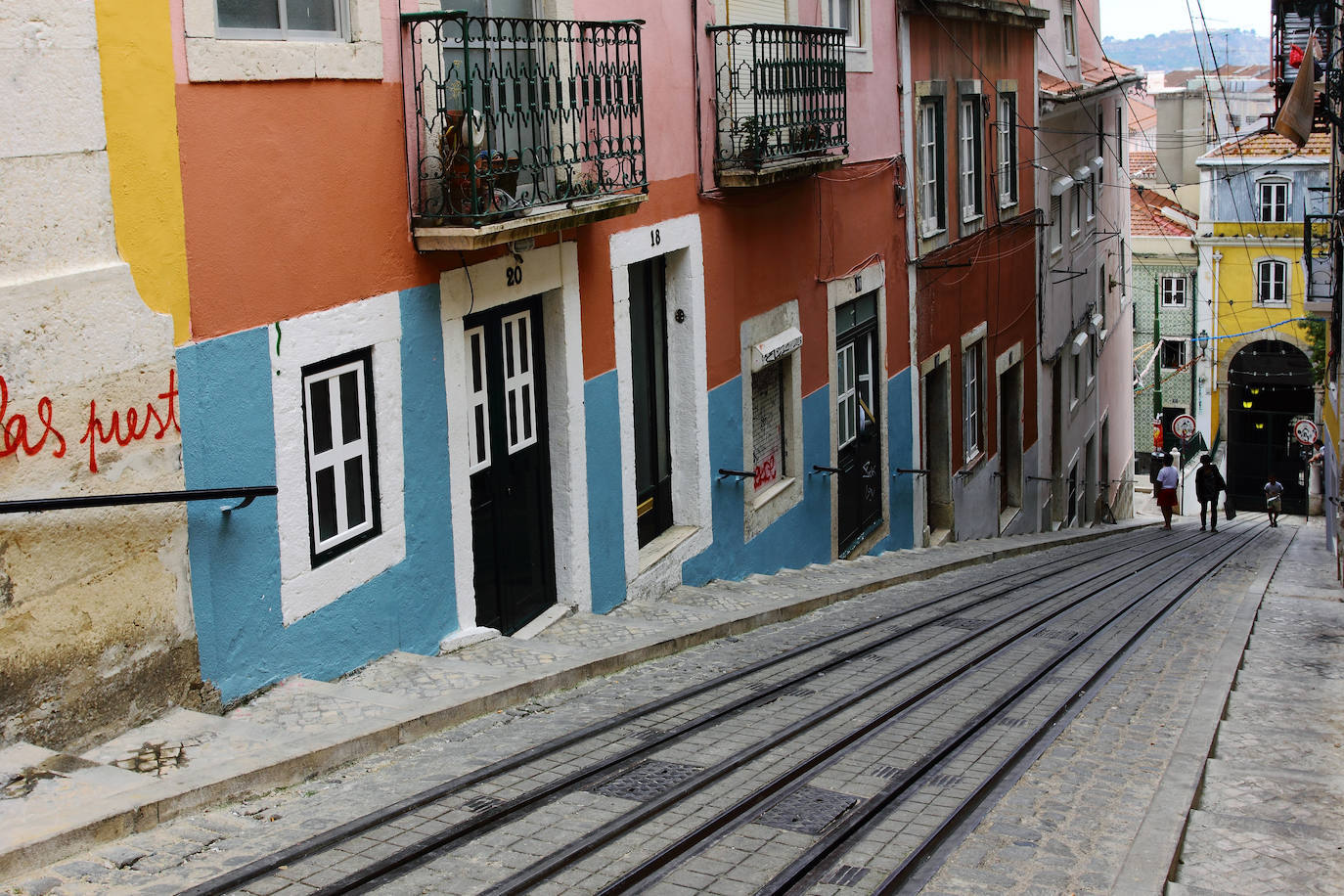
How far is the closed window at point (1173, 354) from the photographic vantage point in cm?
4844

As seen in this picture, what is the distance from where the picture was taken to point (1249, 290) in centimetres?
4562

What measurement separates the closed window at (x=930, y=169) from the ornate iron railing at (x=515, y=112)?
7508 millimetres

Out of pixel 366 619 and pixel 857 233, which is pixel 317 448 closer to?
pixel 366 619

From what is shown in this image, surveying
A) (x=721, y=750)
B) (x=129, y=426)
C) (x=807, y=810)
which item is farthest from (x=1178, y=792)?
(x=129, y=426)

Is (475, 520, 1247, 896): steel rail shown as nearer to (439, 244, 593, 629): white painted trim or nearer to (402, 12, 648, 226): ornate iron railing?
(439, 244, 593, 629): white painted trim

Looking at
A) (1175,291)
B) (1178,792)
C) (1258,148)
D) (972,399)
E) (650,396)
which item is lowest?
(1178,792)

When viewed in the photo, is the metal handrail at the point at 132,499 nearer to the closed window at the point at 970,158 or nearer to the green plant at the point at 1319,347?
the closed window at the point at 970,158

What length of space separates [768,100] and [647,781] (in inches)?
301

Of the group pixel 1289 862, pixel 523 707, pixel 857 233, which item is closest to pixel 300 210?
pixel 523 707

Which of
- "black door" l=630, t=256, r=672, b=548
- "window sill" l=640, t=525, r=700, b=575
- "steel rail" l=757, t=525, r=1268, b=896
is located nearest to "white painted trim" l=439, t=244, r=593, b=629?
"window sill" l=640, t=525, r=700, b=575

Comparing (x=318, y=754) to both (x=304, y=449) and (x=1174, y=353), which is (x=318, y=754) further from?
(x=1174, y=353)

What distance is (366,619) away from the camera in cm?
804

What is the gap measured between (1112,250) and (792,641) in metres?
23.4

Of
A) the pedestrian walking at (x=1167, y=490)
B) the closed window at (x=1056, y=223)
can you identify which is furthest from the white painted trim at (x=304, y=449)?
the pedestrian walking at (x=1167, y=490)
